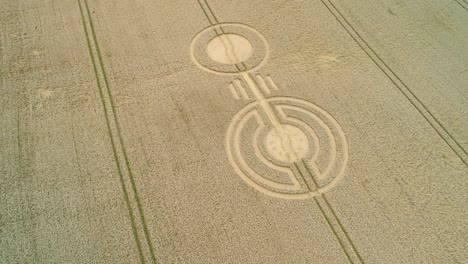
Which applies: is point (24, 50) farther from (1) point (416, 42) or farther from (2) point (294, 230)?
(1) point (416, 42)

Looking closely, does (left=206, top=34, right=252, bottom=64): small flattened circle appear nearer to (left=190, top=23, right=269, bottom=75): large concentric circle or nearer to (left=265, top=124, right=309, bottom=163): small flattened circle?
(left=190, top=23, right=269, bottom=75): large concentric circle

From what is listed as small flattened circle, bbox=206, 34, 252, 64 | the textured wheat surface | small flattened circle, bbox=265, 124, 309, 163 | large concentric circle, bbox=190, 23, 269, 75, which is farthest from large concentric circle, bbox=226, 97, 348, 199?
small flattened circle, bbox=206, 34, 252, 64

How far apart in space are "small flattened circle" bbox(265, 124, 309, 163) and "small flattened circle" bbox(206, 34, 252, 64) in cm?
282

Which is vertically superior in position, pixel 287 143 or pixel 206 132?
pixel 206 132

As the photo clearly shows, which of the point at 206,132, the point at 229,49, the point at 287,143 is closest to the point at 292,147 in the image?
the point at 287,143

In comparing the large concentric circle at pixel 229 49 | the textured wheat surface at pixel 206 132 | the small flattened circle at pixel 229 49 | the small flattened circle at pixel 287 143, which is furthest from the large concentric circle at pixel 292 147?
the small flattened circle at pixel 229 49

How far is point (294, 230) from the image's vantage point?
781 centimetres

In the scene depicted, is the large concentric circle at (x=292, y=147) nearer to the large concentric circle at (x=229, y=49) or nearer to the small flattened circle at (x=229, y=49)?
the large concentric circle at (x=229, y=49)

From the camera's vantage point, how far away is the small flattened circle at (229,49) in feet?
35.6

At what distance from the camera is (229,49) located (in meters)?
11.1

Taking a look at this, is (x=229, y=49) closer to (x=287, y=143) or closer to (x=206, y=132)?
(x=206, y=132)

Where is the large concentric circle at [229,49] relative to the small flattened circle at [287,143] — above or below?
above

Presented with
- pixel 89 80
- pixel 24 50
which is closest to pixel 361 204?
pixel 89 80

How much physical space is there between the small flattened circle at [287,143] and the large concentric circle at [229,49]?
236 cm
